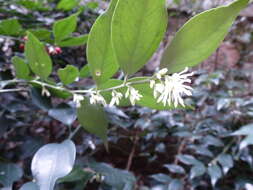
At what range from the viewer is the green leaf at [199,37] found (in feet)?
1.11

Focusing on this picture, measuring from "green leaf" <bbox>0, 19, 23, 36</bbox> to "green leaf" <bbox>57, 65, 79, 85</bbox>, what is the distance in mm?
264

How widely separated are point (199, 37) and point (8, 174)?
1.93 ft

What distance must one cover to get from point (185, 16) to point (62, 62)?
139 cm

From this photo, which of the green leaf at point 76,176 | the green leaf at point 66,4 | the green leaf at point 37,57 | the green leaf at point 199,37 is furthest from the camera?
the green leaf at point 66,4

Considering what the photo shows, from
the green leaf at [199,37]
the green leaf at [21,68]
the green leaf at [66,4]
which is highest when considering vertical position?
the green leaf at [66,4]

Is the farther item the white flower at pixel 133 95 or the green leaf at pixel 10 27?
the green leaf at pixel 10 27

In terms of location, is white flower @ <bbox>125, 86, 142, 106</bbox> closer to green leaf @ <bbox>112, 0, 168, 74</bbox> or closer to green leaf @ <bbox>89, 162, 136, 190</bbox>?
green leaf @ <bbox>112, 0, 168, 74</bbox>

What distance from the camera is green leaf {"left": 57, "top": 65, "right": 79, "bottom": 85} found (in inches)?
22.2

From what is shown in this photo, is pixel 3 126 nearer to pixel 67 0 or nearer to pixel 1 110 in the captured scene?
pixel 1 110

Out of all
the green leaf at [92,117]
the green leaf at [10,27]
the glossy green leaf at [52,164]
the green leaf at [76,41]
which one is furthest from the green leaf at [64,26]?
the glossy green leaf at [52,164]

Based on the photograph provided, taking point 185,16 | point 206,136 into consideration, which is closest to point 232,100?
point 206,136

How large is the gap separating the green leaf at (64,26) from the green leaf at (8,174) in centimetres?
39

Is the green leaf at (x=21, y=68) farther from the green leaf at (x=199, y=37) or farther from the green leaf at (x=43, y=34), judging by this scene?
the green leaf at (x=199, y=37)

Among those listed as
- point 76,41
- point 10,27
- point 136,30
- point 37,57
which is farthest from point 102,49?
point 10,27
